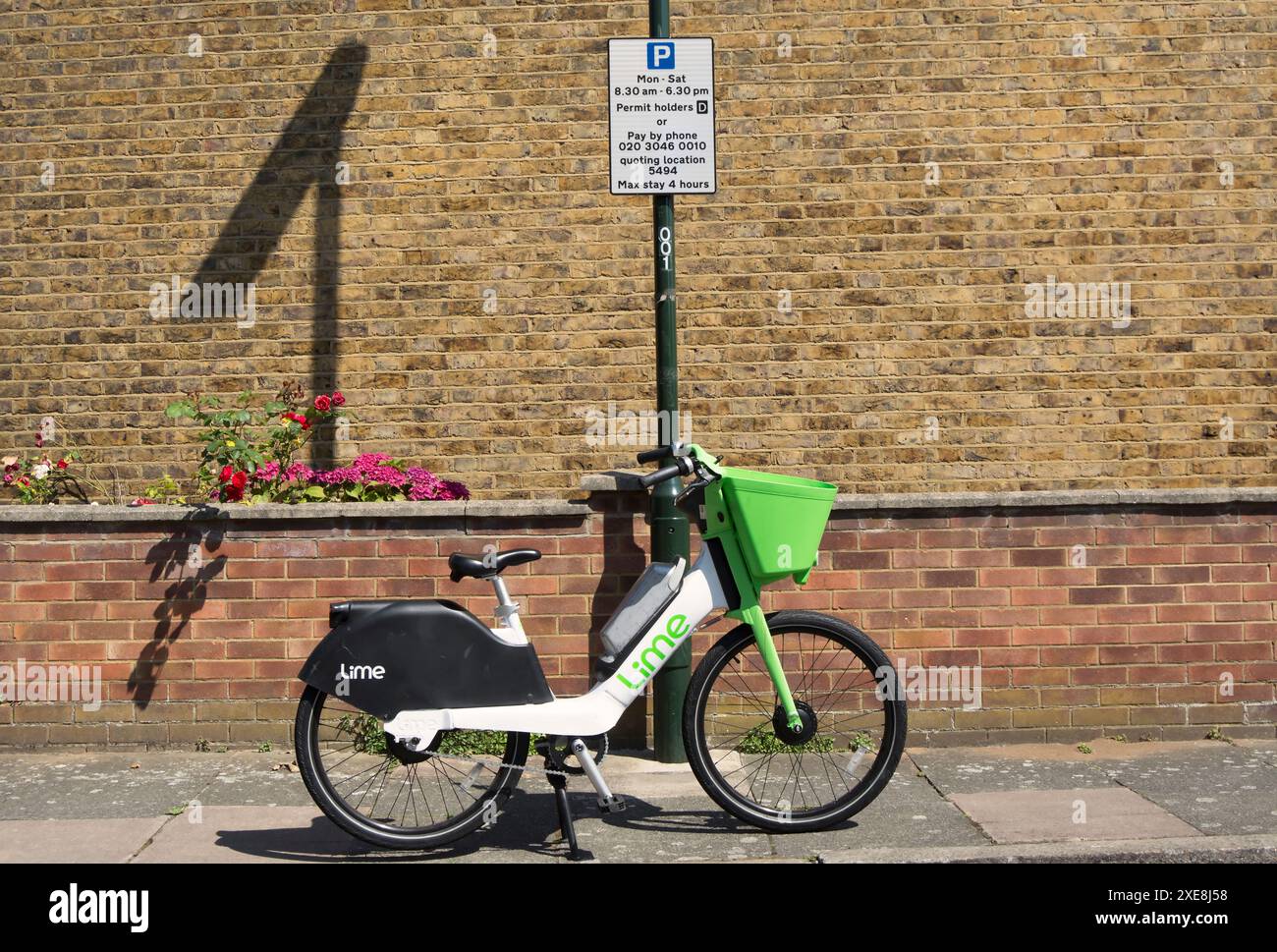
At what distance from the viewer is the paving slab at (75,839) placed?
455cm

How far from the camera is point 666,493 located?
5.77 meters

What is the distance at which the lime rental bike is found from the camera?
14.8 ft

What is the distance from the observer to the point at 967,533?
6109 mm

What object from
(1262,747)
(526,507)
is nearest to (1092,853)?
(1262,747)

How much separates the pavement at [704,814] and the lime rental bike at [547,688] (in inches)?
7.1

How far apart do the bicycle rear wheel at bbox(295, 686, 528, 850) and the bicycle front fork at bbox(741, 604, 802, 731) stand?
38.8 inches

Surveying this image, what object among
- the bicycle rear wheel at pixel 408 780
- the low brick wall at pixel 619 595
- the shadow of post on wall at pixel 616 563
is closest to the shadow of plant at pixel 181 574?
the low brick wall at pixel 619 595

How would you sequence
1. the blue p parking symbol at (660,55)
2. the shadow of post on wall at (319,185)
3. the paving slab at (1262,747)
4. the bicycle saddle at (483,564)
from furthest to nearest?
the shadow of post on wall at (319,185)
the paving slab at (1262,747)
the blue p parking symbol at (660,55)
the bicycle saddle at (483,564)

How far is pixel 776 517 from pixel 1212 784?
240 centimetres

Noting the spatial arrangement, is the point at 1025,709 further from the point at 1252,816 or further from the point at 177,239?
the point at 177,239

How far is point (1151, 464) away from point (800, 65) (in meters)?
3.23

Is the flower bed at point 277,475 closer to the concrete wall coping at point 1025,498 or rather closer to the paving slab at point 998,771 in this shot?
the concrete wall coping at point 1025,498

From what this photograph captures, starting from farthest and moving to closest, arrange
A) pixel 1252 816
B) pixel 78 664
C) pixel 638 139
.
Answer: pixel 78 664, pixel 638 139, pixel 1252 816

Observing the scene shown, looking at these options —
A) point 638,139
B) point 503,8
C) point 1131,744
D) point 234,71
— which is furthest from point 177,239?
point 1131,744
